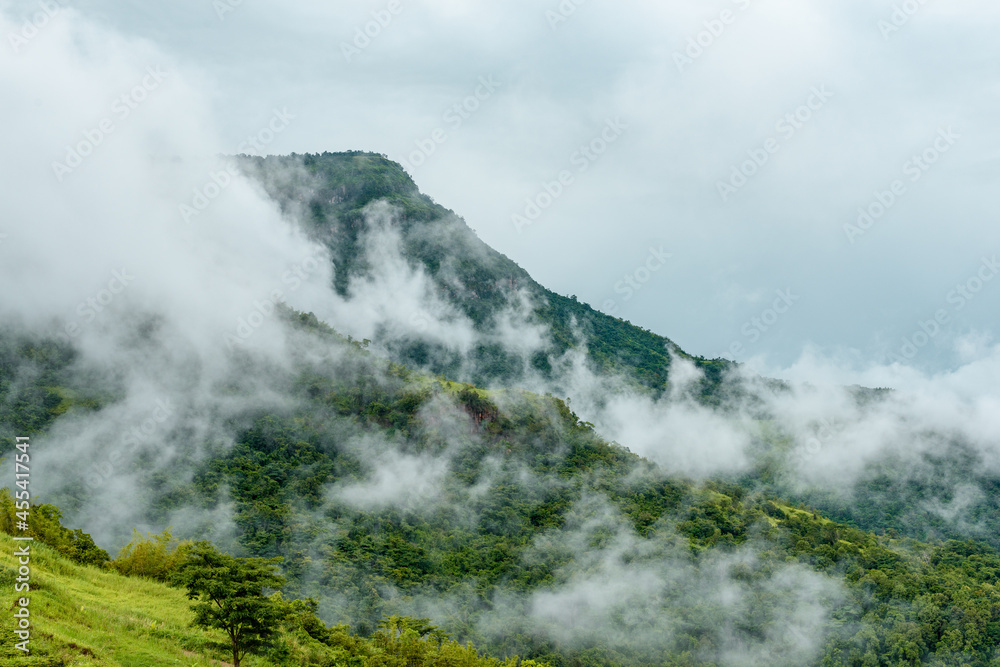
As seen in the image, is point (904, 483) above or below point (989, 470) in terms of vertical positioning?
below

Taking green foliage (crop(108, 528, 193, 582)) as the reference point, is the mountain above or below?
above

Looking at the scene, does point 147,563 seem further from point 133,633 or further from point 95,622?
point 95,622

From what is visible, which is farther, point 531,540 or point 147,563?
point 531,540

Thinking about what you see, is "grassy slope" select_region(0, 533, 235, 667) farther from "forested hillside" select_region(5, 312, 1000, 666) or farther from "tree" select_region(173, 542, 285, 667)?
"forested hillside" select_region(5, 312, 1000, 666)

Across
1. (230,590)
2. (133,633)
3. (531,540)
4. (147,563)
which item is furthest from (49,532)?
(531,540)

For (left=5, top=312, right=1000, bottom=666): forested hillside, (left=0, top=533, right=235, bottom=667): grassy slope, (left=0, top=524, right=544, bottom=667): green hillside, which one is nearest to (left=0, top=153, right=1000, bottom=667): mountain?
(left=5, top=312, right=1000, bottom=666): forested hillside

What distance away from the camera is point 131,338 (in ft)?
383

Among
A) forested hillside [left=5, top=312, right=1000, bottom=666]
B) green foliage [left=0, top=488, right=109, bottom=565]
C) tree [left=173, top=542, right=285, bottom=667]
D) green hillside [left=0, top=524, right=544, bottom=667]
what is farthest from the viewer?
forested hillside [left=5, top=312, right=1000, bottom=666]

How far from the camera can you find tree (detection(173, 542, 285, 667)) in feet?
95.0

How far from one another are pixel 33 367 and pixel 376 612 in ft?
235

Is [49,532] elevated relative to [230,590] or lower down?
elevated

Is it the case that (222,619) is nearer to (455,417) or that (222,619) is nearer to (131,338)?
(455,417)

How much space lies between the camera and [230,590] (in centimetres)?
2894

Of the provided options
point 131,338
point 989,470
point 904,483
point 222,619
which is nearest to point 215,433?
point 131,338
